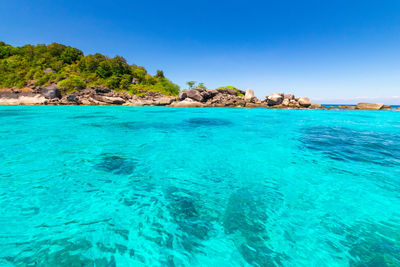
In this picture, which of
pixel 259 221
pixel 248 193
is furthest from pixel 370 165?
pixel 259 221

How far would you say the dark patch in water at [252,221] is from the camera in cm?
201

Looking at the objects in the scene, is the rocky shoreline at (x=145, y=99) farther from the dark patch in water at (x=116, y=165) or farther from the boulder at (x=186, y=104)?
the dark patch in water at (x=116, y=165)

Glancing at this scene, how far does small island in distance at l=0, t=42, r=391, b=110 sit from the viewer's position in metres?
32.2

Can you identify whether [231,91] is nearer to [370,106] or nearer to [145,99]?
[145,99]

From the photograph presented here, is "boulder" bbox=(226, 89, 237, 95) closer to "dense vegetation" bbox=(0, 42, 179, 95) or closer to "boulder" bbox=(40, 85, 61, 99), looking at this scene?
"dense vegetation" bbox=(0, 42, 179, 95)

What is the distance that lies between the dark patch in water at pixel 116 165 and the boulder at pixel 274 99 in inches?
1579

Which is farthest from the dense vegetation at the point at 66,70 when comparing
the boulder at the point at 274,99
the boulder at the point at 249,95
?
the boulder at the point at 274,99

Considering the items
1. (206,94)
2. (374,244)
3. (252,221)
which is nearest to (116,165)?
(252,221)

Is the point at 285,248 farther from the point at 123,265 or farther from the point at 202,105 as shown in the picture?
the point at 202,105

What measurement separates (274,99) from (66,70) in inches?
2157

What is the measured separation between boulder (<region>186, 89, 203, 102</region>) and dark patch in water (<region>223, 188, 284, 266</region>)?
119ft

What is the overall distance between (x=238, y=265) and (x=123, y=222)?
1.86 meters

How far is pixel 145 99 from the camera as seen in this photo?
37469mm

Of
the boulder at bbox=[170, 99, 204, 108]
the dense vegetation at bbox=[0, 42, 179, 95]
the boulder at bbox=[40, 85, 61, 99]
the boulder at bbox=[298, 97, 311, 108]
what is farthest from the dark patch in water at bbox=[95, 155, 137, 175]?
the boulder at bbox=[298, 97, 311, 108]
